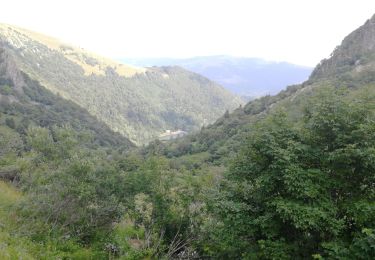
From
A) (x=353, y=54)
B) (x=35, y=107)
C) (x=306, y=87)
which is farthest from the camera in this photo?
(x=35, y=107)

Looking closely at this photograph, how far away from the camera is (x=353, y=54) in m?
118

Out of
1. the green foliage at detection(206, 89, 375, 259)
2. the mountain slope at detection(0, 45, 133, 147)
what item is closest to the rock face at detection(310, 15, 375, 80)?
the mountain slope at detection(0, 45, 133, 147)

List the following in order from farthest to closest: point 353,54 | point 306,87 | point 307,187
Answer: point 353,54
point 306,87
point 307,187

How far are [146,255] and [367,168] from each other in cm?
786

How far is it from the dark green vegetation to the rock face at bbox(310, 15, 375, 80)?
94715 mm

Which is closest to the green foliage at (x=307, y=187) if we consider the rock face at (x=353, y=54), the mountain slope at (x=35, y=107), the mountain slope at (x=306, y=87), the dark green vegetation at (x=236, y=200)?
the dark green vegetation at (x=236, y=200)

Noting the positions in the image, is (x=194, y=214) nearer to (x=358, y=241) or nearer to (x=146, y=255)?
(x=146, y=255)

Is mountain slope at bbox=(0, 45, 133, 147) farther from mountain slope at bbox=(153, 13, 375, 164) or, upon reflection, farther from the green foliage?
the green foliage

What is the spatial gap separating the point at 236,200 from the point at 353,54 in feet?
388

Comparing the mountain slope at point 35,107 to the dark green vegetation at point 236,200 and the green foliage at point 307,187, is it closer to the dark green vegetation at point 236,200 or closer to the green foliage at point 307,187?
the dark green vegetation at point 236,200

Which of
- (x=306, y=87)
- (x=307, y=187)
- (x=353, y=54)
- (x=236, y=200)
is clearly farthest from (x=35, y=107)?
(x=307, y=187)

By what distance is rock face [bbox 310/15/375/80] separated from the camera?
10581 centimetres

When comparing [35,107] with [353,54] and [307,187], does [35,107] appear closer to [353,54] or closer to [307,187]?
[353,54]

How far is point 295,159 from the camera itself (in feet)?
36.2
